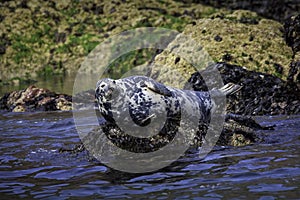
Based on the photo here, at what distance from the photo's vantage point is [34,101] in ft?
53.8

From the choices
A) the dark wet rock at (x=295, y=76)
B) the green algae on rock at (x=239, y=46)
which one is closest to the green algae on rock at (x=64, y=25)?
the green algae on rock at (x=239, y=46)

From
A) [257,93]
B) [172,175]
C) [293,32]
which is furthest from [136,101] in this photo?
[293,32]

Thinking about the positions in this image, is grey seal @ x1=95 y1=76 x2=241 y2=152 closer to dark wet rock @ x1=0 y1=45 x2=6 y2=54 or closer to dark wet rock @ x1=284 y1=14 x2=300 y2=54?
dark wet rock @ x1=284 y1=14 x2=300 y2=54

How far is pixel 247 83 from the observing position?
12945 mm

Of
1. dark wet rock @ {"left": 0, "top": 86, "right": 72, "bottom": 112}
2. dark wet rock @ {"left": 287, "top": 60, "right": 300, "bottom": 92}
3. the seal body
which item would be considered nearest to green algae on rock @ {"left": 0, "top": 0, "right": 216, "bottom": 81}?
dark wet rock @ {"left": 0, "top": 86, "right": 72, "bottom": 112}

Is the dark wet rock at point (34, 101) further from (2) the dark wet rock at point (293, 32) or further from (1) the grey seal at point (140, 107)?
(1) the grey seal at point (140, 107)

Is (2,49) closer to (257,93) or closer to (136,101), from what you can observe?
(257,93)

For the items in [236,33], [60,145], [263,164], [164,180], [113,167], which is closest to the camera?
[164,180]

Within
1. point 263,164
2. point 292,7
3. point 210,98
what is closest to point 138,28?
point 292,7

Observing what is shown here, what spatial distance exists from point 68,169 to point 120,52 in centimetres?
3031

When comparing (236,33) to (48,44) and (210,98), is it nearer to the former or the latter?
(210,98)

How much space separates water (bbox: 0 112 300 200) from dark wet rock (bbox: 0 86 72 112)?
6.34 meters

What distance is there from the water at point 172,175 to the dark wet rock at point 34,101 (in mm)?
6335

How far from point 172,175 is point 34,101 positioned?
1038 centimetres
